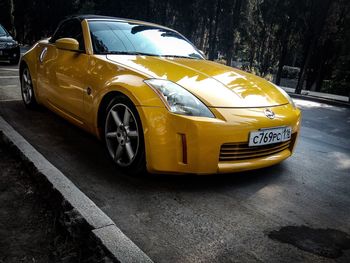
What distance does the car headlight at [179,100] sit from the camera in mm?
2893

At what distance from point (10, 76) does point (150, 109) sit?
7.65m

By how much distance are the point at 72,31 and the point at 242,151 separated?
2732 mm

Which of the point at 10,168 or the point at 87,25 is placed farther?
the point at 87,25

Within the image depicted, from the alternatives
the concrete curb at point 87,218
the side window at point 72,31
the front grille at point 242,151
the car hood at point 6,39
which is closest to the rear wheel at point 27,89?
the side window at point 72,31

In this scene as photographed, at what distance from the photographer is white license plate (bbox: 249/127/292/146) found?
119 inches

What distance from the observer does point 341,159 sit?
4371mm

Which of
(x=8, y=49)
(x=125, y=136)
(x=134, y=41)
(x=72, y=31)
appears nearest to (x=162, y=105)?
(x=125, y=136)

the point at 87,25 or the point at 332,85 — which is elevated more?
the point at 87,25

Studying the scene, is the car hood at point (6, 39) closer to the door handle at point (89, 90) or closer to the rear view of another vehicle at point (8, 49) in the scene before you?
the rear view of another vehicle at point (8, 49)

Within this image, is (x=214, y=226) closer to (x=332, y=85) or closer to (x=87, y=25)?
(x=87, y=25)

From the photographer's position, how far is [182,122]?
2.80 m

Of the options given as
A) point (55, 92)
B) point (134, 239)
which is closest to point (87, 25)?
point (55, 92)

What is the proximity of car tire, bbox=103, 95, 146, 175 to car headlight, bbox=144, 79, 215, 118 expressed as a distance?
27 cm

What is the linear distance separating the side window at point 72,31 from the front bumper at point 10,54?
856 cm
